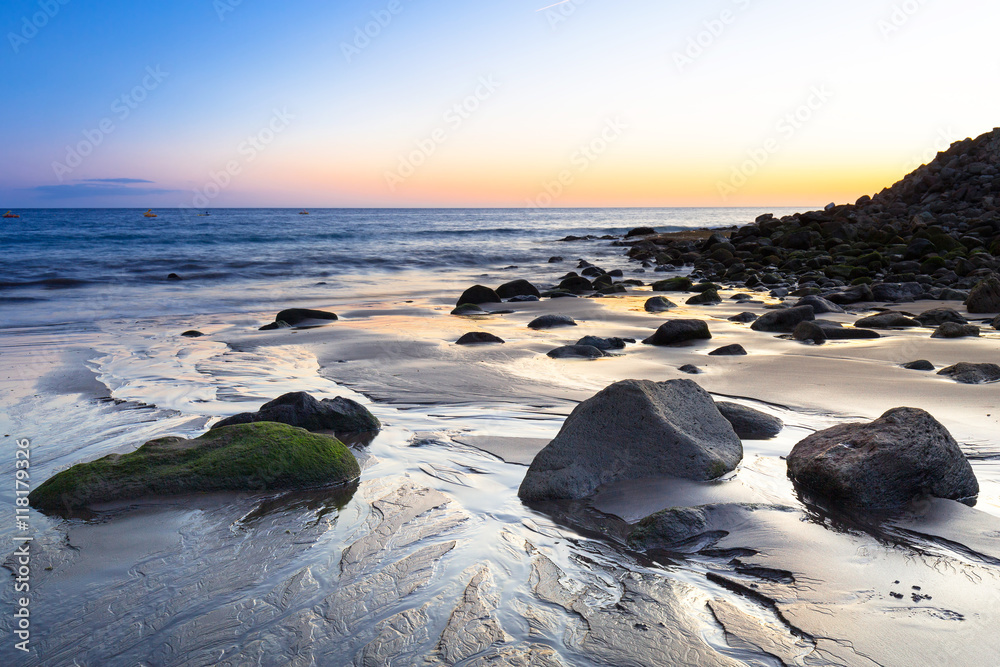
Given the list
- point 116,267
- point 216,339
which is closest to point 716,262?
point 216,339

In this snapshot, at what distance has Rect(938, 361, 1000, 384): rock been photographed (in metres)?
5.54

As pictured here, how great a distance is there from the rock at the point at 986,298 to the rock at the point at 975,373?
17.0 ft

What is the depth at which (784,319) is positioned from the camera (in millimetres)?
8930

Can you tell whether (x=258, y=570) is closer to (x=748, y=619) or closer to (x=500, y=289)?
(x=748, y=619)

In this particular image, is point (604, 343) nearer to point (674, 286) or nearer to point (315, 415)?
point (315, 415)

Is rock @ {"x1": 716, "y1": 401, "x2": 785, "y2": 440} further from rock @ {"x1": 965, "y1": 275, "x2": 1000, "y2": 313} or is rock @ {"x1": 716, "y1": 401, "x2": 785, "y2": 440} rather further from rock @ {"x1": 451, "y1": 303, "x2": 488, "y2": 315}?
rock @ {"x1": 965, "y1": 275, "x2": 1000, "y2": 313}

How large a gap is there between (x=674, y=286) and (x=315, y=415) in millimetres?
12465

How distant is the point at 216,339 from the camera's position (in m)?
9.02

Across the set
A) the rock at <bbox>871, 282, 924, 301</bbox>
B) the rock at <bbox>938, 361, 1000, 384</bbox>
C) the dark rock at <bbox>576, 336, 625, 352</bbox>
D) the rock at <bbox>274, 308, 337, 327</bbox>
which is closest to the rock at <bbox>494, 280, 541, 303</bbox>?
the rock at <bbox>274, 308, 337, 327</bbox>

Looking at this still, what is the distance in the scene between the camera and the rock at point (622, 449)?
11.7 ft

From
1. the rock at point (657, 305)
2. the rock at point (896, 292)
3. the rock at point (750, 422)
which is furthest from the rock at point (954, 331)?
the rock at point (896, 292)

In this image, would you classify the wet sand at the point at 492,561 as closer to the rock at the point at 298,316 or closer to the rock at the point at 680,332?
the rock at the point at 680,332

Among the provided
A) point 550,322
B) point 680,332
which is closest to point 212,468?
point 680,332

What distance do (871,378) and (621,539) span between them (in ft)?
13.3
